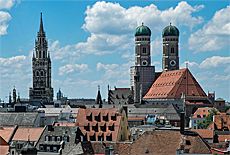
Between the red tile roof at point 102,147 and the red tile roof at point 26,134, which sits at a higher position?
the red tile roof at point 26,134

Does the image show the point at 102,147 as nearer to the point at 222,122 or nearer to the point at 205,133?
the point at 205,133

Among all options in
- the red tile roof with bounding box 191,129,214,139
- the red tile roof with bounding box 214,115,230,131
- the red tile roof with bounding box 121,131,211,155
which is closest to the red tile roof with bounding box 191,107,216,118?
the red tile roof with bounding box 214,115,230,131

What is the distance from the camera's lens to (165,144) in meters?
64.3

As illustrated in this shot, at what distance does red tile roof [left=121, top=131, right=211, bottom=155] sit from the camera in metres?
63.0

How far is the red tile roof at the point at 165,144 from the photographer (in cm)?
6297

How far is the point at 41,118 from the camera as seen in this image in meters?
97.2

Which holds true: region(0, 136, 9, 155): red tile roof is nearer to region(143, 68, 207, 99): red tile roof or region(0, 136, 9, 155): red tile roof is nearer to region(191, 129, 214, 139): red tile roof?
region(191, 129, 214, 139): red tile roof

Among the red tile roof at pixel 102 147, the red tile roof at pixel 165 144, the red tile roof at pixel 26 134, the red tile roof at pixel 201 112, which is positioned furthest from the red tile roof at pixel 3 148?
the red tile roof at pixel 201 112

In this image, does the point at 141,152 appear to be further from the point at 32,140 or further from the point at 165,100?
the point at 165,100

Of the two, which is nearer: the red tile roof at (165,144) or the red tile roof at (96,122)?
the red tile roof at (165,144)

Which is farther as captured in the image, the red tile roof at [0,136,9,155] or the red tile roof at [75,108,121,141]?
the red tile roof at [75,108,121,141]

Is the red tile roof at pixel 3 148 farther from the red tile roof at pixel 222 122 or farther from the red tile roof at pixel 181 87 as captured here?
the red tile roof at pixel 181 87

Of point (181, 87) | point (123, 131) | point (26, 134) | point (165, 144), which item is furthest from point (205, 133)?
point (181, 87)

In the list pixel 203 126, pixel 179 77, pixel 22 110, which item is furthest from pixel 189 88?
pixel 22 110
